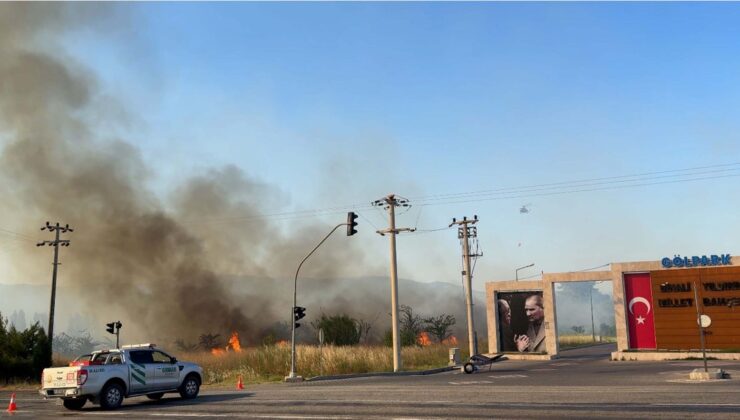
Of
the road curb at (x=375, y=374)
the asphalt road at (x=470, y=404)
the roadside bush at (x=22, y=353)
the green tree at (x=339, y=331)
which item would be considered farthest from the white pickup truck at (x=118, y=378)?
the green tree at (x=339, y=331)

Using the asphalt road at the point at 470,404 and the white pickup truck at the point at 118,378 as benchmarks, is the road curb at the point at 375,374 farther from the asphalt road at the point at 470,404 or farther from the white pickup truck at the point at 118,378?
the white pickup truck at the point at 118,378

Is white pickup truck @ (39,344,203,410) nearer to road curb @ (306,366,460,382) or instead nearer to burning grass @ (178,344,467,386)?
road curb @ (306,366,460,382)

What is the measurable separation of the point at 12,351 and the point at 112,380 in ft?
74.5

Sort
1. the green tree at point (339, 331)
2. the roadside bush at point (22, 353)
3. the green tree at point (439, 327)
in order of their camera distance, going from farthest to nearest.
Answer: the green tree at point (439, 327) < the green tree at point (339, 331) < the roadside bush at point (22, 353)

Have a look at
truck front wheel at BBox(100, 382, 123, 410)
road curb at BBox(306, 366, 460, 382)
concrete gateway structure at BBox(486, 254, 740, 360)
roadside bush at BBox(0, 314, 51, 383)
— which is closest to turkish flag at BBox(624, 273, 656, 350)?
concrete gateway structure at BBox(486, 254, 740, 360)

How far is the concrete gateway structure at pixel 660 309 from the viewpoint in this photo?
34.8m

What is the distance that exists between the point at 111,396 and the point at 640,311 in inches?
1282

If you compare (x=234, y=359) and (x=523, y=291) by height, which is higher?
(x=523, y=291)

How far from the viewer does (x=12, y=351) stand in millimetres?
35406

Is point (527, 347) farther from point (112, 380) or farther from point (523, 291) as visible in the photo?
point (112, 380)

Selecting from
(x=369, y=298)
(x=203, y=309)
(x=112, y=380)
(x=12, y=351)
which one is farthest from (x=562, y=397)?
(x=369, y=298)

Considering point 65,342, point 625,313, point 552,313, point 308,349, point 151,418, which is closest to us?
point 151,418

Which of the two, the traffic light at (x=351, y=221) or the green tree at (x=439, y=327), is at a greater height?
the traffic light at (x=351, y=221)

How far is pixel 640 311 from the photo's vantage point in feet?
125
